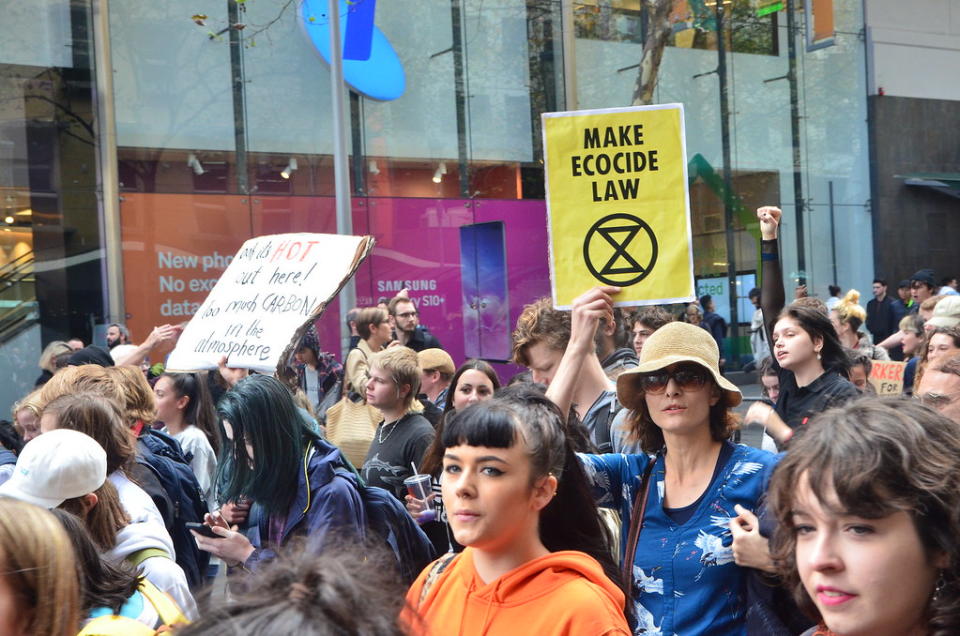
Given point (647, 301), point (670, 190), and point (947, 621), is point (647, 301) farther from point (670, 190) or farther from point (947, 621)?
point (947, 621)

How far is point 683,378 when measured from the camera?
3.34 m

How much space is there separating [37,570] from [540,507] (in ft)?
3.96

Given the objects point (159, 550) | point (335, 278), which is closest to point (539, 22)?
point (335, 278)

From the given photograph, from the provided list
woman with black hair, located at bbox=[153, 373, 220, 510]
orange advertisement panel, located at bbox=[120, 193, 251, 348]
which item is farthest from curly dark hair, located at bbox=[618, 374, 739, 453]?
orange advertisement panel, located at bbox=[120, 193, 251, 348]

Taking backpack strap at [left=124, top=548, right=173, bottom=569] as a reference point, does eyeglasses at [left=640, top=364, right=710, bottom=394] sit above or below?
above

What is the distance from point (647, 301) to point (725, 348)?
16.5 metres

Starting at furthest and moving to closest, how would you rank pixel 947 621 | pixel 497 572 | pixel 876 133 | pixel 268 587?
pixel 876 133 → pixel 497 572 → pixel 947 621 → pixel 268 587

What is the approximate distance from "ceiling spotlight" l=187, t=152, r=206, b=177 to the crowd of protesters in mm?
10191

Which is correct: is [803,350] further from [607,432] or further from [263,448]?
[263,448]

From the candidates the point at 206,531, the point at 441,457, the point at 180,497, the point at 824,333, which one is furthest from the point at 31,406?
the point at 824,333

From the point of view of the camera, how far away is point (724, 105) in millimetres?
20391

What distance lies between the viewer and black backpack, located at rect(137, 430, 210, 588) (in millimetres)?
4684

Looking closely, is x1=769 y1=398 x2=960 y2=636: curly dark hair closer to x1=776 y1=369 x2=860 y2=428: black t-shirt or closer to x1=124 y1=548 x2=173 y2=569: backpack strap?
x1=124 y1=548 x2=173 y2=569: backpack strap

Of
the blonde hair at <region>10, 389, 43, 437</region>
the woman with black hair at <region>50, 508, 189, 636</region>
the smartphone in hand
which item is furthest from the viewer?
the blonde hair at <region>10, 389, 43, 437</region>
